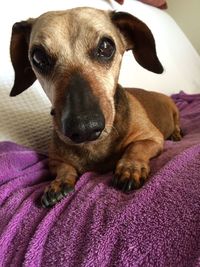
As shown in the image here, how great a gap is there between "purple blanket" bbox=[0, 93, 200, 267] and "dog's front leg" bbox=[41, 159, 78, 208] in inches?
0.9

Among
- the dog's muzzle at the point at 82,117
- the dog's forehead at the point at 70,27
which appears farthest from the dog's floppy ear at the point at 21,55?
the dog's muzzle at the point at 82,117

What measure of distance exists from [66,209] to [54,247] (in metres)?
0.13

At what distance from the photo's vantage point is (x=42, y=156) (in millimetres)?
1469

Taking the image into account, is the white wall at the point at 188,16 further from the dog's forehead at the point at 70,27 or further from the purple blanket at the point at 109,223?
the purple blanket at the point at 109,223

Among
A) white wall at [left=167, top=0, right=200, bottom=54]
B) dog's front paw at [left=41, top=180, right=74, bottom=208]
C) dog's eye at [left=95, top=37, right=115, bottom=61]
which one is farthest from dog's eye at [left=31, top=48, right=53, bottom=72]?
white wall at [left=167, top=0, right=200, bottom=54]

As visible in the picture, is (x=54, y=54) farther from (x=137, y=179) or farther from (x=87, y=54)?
(x=137, y=179)

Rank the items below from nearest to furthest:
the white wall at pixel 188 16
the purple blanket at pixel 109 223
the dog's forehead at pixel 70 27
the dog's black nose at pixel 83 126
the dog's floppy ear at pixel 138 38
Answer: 1. the purple blanket at pixel 109 223
2. the dog's black nose at pixel 83 126
3. the dog's forehead at pixel 70 27
4. the dog's floppy ear at pixel 138 38
5. the white wall at pixel 188 16

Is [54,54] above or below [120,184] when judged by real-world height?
above

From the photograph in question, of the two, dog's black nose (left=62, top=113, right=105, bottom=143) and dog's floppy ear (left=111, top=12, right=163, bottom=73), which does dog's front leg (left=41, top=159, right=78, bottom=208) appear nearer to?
dog's black nose (left=62, top=113, right=105, bottom=143)

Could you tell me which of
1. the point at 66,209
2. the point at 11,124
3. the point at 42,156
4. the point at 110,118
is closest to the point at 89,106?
the point at 110,118

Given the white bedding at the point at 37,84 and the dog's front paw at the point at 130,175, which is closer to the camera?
the dog's front paw at the point at 130,175

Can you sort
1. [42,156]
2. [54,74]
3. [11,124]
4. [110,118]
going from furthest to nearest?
[11,124]
[42,156]
[54,74]
[110,118]

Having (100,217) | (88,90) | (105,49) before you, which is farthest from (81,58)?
(100,217)

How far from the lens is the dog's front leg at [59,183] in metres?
1.06
